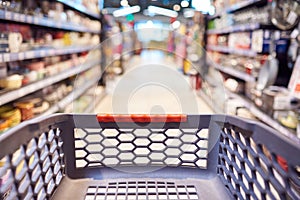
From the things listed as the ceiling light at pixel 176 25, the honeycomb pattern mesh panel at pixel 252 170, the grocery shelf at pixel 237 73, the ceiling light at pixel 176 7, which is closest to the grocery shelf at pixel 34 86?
the honeycomb pattern mesh panel at pixel 252 170

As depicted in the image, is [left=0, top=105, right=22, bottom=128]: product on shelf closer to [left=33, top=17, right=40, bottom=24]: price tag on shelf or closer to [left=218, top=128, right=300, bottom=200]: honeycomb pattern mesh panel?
[left=33, top=17, right=40, bottom=24]: price tag on shelf

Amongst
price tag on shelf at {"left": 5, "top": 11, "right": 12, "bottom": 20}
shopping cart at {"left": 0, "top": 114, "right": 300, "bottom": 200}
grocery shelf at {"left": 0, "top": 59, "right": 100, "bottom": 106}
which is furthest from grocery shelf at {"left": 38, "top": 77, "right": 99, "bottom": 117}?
shopping cart at {"left": 0, "top": 114, "right": 300, "bottom": 200}

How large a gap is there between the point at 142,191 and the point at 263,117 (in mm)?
1867

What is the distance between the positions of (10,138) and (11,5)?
68.9 inches

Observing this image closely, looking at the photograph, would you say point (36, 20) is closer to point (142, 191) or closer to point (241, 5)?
point (142, 191)

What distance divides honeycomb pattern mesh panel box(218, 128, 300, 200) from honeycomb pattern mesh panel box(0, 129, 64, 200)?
1.70 ft

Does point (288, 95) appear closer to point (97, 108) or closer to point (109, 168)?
point (109, 168)

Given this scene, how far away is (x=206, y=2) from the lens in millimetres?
5797

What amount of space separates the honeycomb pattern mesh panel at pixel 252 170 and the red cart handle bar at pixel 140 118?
0.50ft

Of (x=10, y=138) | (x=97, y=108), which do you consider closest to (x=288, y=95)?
(x=10, y=138)

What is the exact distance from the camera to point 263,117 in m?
2.52

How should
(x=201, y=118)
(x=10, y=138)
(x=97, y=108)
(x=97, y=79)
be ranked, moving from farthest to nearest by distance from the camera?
(x=97, y=79)
(x=97, y=108)
(x=201, y=118)
(x=10, y=138)

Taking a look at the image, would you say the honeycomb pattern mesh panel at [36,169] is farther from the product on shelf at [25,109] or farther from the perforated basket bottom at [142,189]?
the product on shelf at [25,109]

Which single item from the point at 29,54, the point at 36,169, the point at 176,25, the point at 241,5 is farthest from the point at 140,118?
the point at 176,25
